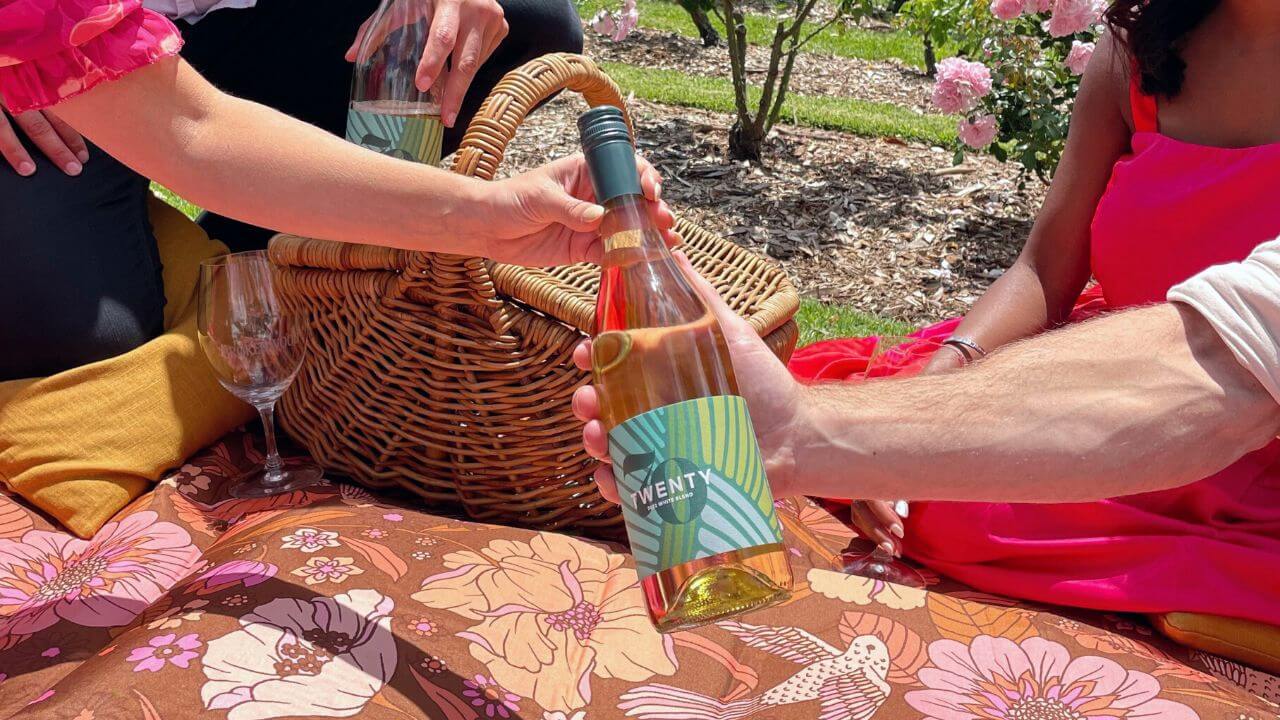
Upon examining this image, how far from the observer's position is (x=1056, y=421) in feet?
4.17

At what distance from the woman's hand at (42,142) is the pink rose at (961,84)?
10.1 feet

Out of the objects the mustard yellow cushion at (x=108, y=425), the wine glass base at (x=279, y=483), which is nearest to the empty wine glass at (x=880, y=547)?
the wine glass base at (x=279, y=483)

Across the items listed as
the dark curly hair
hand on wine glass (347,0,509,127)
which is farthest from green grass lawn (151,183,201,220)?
the dark curly hair

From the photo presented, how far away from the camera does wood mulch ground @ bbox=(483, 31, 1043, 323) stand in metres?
4.17

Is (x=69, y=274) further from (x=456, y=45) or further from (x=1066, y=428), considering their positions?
(x=1066, y=428)

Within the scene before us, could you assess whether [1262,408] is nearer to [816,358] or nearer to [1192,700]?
[1192,700]

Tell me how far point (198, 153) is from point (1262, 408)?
4.62 ft

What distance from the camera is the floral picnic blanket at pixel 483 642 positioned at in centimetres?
142

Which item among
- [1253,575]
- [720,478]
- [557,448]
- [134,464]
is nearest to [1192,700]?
[1253,575]

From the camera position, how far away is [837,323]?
3746 millimetres

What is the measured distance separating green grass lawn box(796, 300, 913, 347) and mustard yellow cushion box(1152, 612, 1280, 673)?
76.2 inches

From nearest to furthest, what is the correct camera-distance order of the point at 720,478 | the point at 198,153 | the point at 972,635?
the point at 720,478 → the point at 198,153 → the point at 972,635

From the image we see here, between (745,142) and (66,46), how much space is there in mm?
4166

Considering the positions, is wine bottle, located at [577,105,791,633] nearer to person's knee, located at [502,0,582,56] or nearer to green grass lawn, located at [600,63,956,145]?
person's knee, located at [502,0,582,56]
